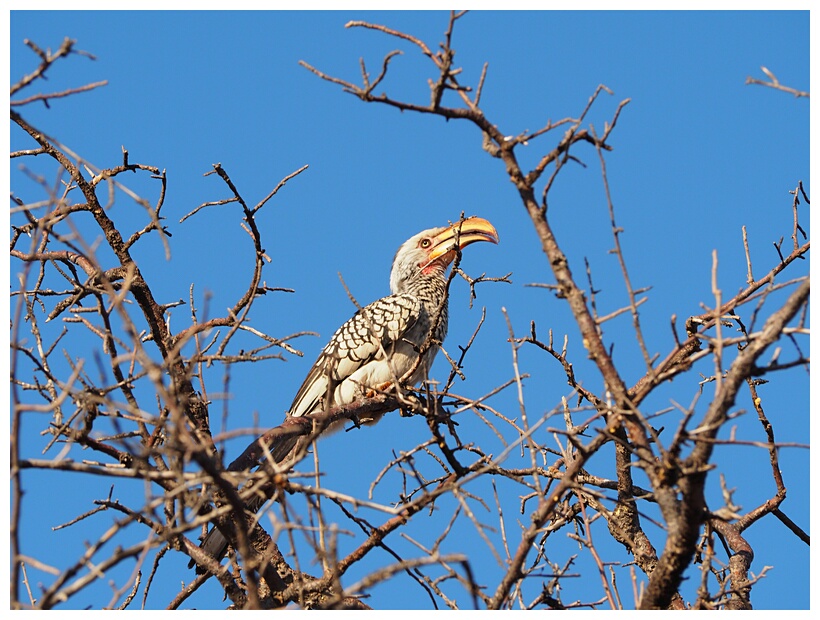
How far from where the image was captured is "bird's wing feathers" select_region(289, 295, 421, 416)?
21.3 ft

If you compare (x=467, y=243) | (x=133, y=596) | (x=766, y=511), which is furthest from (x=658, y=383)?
(x=467, y=243)

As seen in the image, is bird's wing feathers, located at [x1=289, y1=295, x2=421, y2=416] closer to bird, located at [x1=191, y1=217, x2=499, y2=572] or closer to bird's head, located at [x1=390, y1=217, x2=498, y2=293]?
bird, located at [x1=191, y1=217, x2=499, y2=572]

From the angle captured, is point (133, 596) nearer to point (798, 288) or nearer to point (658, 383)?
point (658, 383)

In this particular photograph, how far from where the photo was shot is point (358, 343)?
6.68m

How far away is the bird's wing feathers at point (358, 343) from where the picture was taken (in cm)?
650

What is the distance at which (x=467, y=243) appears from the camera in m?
7.31

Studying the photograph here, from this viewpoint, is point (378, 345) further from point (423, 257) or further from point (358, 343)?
point (423, 257)

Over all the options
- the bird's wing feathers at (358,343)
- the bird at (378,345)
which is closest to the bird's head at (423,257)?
the bird at (378,345)

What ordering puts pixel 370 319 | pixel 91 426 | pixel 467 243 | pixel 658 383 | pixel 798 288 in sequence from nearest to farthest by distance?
1. pixel 798 288
2. pixel 658 383
3. pixel 91 426
4. pixel 370 319
5. pixel 467 243

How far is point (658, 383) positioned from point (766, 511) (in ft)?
7.64

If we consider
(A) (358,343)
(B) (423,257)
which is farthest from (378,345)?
(B) (423,257)

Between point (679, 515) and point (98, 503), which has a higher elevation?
point (98, 503)

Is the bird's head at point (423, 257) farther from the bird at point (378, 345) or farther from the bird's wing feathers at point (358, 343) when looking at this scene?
the bird's wing feathers at point (358, 343)

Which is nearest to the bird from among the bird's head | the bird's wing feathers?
the bird's wing feathers
